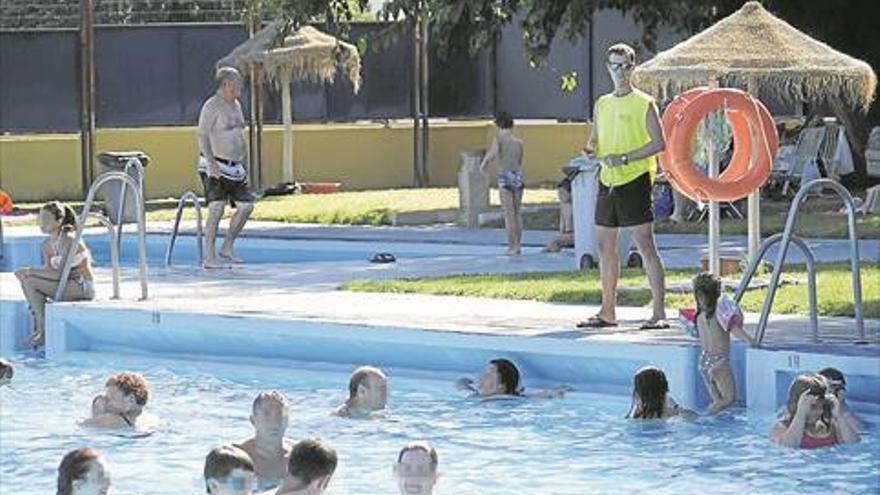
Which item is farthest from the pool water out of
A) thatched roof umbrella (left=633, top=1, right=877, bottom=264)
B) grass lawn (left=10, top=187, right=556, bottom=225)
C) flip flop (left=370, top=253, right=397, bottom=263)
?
grass lawn (left=10, top=187, right=556, bottom=225)

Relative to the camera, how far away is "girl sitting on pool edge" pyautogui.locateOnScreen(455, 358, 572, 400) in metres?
12.5

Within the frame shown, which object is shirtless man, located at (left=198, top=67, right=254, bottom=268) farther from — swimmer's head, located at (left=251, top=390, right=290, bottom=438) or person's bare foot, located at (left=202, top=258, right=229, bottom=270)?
swimmer's head, located at (left=251, top=390, right=290, bottom=438)

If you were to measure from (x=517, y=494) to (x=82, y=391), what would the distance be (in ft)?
14.3

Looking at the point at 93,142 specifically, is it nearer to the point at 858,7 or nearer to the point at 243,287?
the point at 858,7

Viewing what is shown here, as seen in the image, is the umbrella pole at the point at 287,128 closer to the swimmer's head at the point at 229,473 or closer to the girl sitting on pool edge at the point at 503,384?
the girl sitting on pool edge at the point at 503,384

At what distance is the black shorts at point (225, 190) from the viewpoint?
698 inches

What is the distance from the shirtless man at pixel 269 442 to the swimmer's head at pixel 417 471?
→ 1.69 meters

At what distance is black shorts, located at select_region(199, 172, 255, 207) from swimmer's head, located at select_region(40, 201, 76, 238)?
2293 millimetres

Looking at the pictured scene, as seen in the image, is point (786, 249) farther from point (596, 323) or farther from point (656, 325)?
point (596, 323)

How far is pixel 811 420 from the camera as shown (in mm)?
10891

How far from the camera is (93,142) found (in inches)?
1086

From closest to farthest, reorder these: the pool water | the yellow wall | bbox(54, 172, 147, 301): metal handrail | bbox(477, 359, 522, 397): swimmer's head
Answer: the pool water → bbox(477, 359, 522, 397): swimmer's head → bbox(54, 172, 147, 301): metal handrail → the yellow wall

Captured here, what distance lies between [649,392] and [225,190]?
7.06 meters

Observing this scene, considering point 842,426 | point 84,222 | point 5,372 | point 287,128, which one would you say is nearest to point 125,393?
point 5,372
